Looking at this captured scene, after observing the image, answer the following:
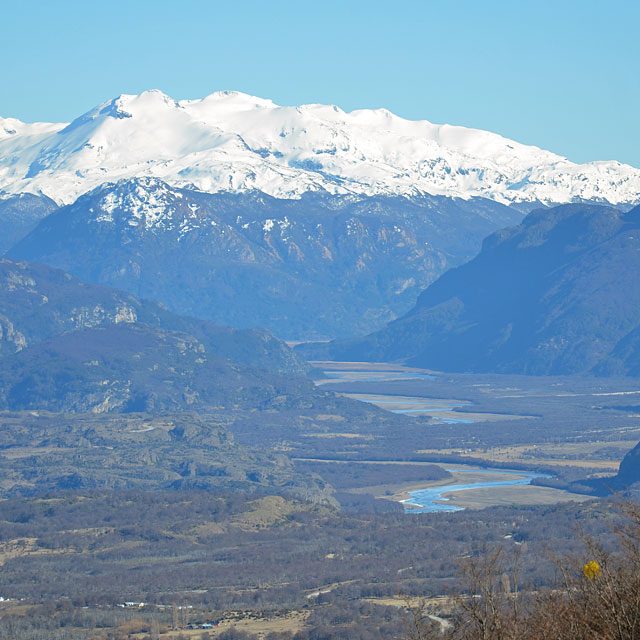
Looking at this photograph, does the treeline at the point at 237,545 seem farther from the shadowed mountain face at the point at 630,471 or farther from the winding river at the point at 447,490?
the shadowed mountain face at the point at 630,471

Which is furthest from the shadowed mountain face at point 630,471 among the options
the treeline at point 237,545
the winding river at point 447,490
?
the treeline at point 237,545

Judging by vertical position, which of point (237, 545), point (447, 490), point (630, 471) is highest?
point (237, 545)

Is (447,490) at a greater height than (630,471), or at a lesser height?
lesser

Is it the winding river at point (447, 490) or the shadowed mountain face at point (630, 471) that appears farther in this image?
the shadowed mountain face at point (630, 471)

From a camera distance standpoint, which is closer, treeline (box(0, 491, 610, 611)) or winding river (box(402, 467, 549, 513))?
treeline (box(0, 491, 610, 611))

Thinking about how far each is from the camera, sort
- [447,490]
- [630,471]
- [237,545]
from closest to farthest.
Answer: [237,545], [630,471], [447,490]

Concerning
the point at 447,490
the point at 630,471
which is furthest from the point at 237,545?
the point at 630,471

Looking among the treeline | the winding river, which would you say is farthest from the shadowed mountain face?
the treeline

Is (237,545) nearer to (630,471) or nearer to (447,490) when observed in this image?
(447,490)

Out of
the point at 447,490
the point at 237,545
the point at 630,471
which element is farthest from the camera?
the point at 447,490

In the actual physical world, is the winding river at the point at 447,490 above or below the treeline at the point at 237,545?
below

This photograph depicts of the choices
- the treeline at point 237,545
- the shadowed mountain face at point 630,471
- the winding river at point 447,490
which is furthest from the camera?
the shadowed mountain face at point 630,471

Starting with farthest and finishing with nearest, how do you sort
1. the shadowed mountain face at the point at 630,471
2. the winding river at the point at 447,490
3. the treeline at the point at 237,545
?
the shadowed mountain face at the point at 630,471 → the winding river at the point at 447,490 → the treeline at the point at 237,545

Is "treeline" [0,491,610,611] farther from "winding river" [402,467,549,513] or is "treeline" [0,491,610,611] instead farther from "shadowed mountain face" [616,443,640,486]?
"shadowed mountain face" [616,443,640,486]
